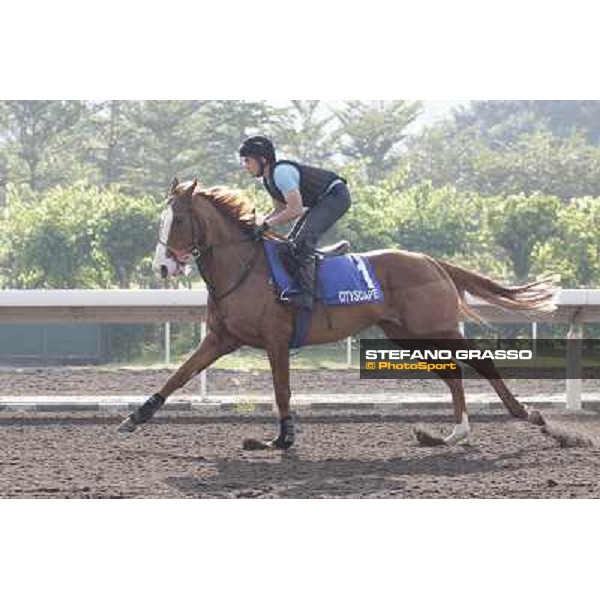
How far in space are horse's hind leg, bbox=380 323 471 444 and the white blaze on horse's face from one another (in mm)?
1577

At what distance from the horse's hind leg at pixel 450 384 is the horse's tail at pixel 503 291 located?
547 millimetres

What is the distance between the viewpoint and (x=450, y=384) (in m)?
8.54

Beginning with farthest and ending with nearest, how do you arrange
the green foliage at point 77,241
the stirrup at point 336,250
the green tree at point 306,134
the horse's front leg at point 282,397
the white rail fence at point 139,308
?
the green tree at point 306,134 < the green foliage at point 77,241 < the white rail fence at point 139,308 < the stirrup at point 336,250 < the horse's front leg at point 282,397

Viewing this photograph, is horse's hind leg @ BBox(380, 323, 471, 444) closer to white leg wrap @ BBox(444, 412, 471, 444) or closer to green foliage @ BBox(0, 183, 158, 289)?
white leg wrap @ BBox(444, 412, 471, 444)

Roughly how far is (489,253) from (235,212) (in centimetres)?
2303

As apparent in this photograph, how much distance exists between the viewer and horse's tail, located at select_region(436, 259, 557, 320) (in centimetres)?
898

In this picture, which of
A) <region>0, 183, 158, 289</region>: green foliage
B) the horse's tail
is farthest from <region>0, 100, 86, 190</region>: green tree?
the horse's tail

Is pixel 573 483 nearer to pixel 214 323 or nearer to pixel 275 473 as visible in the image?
pixel 275 473

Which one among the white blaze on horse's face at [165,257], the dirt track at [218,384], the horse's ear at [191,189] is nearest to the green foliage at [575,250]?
the dirt track at [218,384]

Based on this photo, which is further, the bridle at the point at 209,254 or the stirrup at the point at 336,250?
the stirrup at the point at 336,250

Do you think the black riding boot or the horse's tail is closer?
the black riding boot

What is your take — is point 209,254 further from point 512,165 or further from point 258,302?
point 512,165

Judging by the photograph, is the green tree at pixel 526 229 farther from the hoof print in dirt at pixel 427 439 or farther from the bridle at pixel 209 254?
the bridle at pixel 209 254

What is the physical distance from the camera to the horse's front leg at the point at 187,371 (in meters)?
7.95
